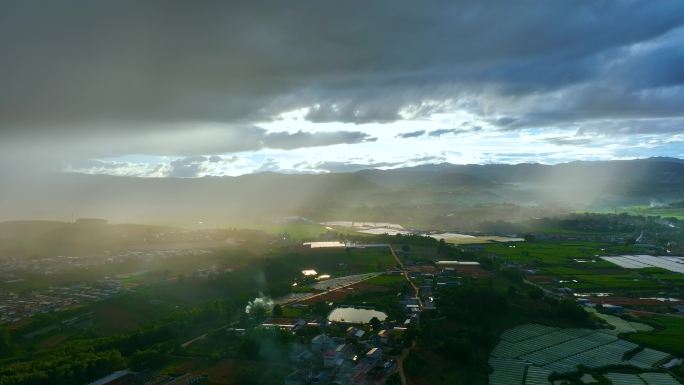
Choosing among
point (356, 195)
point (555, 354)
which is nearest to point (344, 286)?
point (555, 354)

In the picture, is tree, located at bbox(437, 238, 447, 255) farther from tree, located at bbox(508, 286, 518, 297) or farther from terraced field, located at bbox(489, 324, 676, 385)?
terraced field, located at bbox(489, 324, 676, 385)

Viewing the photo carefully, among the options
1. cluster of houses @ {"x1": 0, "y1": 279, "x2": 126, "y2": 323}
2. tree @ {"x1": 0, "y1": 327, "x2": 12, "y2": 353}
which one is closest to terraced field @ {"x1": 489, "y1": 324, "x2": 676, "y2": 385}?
tree @ {"x1": 0, "y1": 327, "x2": 12, "y2": 353}

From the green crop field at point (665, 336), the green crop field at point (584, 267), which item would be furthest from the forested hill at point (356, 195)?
the green crop field at point (665, 336)

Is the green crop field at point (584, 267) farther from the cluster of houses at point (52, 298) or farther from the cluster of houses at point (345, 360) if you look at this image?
the cluster of houses at point (52, 298)

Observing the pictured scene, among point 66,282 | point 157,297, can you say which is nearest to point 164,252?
point 66,282

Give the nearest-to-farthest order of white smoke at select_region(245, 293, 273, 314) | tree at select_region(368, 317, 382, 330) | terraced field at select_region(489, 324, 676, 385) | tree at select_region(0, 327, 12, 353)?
terraced field at select_region(489, 324, 676, 385) < tree at select_region(0, 327, 12, 353) < tree at select_region(368, 317, 382, 330) < white smoke at select_region(245, 293, 273, 314)

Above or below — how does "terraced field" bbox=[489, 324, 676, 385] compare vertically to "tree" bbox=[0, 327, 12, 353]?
below
